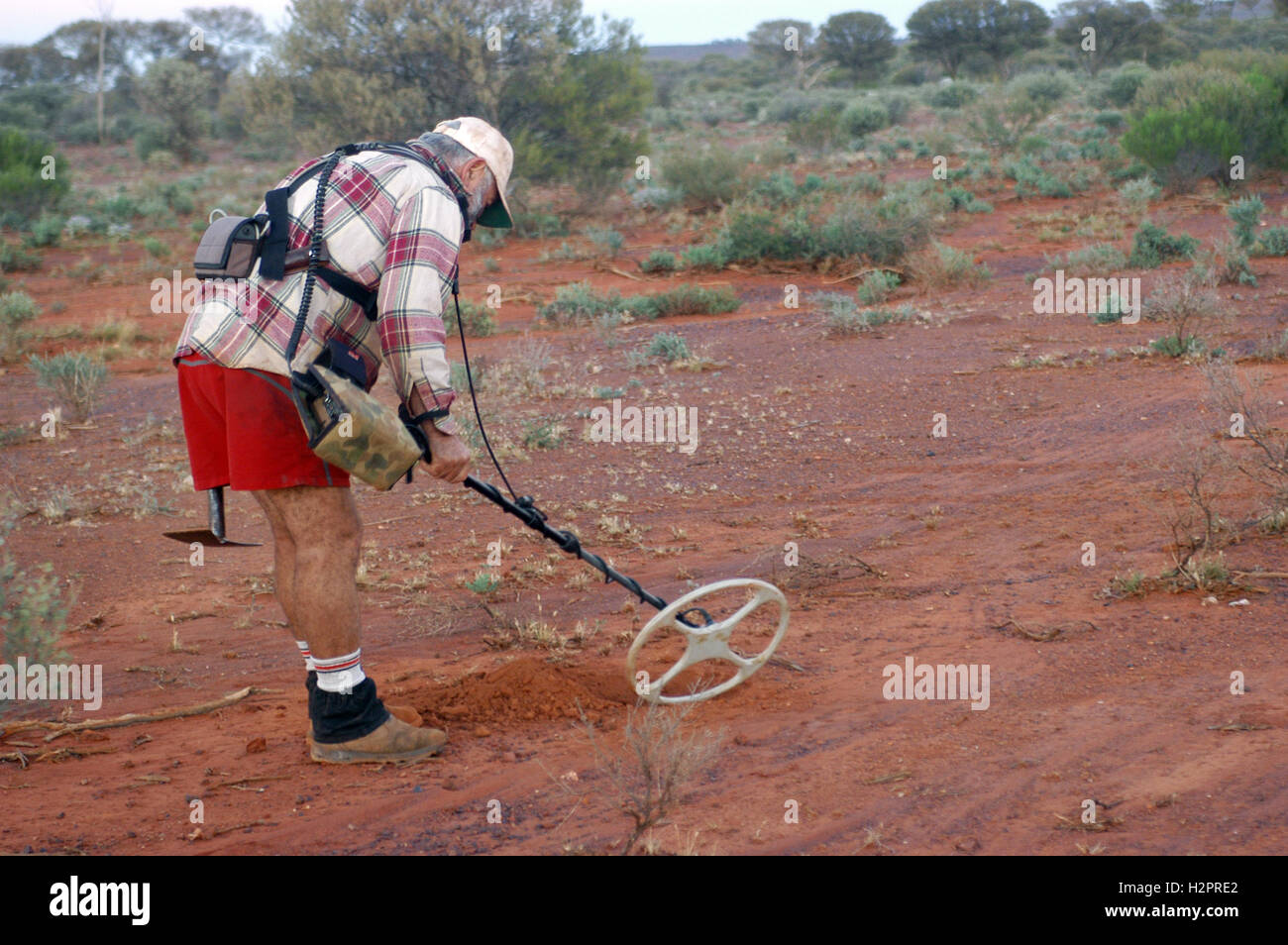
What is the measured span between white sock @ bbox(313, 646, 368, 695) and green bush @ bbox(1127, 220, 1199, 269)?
11321 mm

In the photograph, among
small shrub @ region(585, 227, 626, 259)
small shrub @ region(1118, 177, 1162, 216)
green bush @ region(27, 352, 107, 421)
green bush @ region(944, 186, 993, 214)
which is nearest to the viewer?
green bush @ region(27, 352, 107, 421)

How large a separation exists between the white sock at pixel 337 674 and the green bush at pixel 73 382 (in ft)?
21.7

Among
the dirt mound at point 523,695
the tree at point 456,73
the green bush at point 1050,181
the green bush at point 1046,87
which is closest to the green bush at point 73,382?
the dirt mound at point 523,695

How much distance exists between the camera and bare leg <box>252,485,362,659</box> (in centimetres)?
326

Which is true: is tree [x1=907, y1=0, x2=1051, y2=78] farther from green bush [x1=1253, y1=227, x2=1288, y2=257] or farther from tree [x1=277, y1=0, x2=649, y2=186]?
green bush [x1=1253, y1=227, x2=1288, y2=257]

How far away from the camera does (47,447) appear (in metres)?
A: 8.24

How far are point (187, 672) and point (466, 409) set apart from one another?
4151mm

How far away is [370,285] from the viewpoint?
320 centimetres

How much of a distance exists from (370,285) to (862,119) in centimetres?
2808

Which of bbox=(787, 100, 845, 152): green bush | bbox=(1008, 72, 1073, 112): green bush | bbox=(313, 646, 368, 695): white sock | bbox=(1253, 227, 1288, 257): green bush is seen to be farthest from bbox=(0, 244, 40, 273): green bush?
bbox=(1008, 72, 1073, 112): green bush

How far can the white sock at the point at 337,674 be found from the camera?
3344mm

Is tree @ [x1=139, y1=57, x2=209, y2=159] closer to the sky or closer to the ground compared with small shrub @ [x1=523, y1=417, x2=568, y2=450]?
closer to the sky

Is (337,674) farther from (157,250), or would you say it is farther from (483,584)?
(157,250)

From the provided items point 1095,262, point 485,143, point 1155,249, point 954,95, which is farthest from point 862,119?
point 485,143
